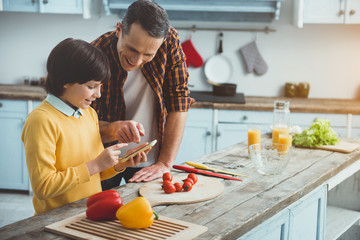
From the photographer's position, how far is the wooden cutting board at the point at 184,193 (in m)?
1.56

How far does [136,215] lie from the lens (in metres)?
1.31

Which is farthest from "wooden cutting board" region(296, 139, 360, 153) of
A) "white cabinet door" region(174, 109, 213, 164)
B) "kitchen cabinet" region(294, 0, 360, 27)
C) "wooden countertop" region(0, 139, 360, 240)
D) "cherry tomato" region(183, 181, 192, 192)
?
"kitchen cabinet" region(294, 0, 360, 27)

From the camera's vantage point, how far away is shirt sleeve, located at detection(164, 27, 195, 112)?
2.19 meters

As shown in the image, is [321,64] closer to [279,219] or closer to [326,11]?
[326,11]

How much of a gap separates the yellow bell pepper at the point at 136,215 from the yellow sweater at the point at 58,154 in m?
0.27

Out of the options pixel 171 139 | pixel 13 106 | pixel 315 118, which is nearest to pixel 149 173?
pixel 171 139

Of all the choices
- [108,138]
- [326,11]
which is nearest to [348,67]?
[326,11]

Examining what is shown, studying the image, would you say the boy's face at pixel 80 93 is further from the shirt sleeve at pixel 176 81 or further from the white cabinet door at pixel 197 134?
the white cabinet door at pixel 197 134

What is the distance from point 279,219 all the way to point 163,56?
0.91m

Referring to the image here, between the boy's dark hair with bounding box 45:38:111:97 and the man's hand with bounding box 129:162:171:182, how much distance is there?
440 millimetres

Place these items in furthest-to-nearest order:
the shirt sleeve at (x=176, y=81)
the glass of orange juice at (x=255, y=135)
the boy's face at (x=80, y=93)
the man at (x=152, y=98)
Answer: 1. the glass of orange juice at (x=255, y=135)
2. the shirt sleeve at (x=176, y=81)
3. the man at (x=152, y=98)
4. the boy's face at (x=80, y=93)

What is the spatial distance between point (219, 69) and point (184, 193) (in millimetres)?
2890

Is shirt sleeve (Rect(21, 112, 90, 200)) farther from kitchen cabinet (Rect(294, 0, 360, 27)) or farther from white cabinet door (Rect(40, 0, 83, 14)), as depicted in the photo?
kitchen cabinet (Rect(294, 0, 360, 27))

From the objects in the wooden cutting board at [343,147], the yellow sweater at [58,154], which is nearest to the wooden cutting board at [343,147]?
the wooden cutting board at [343,147]
